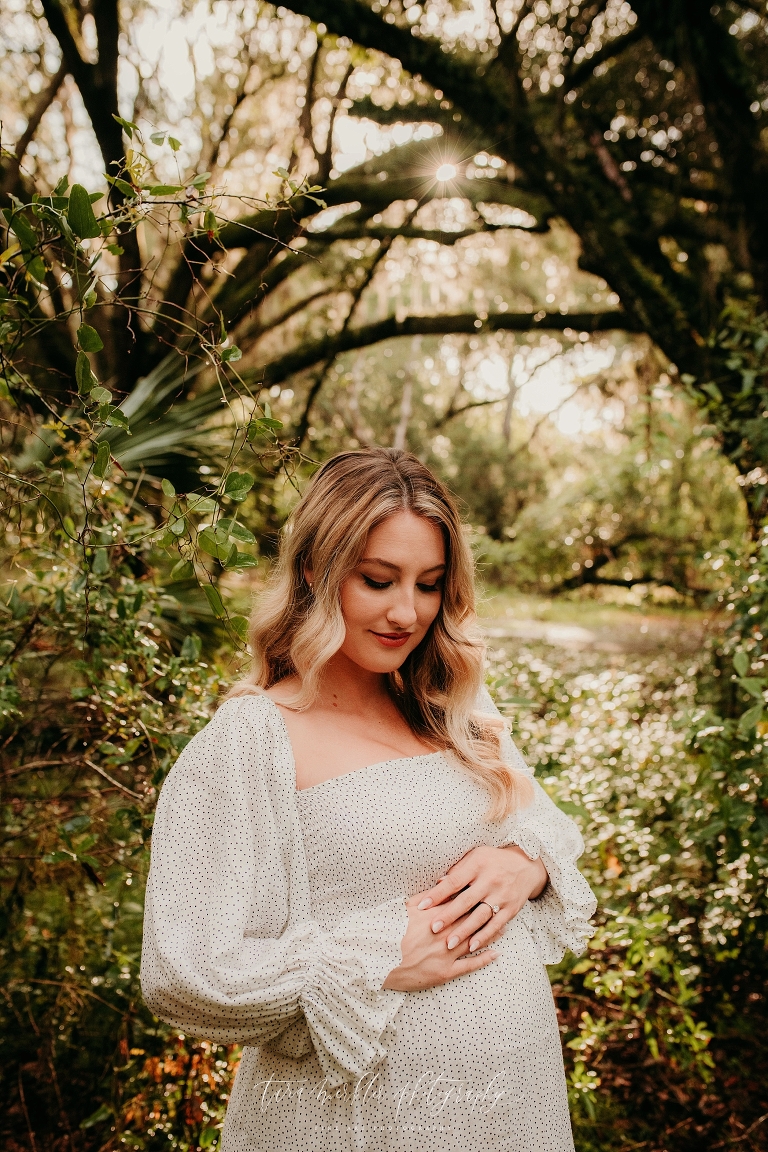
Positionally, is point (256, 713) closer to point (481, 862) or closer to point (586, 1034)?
point (481, 862)

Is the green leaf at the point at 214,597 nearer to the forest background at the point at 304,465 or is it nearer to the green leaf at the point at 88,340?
the forest background at the point at 304,465

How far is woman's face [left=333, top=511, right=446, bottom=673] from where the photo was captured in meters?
1.77

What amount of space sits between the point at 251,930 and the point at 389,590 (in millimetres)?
736

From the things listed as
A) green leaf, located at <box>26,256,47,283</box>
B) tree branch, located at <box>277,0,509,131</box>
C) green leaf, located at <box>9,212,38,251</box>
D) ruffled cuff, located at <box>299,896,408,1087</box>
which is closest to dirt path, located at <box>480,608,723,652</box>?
tree branch, located at <box>277,0,509,131</box>

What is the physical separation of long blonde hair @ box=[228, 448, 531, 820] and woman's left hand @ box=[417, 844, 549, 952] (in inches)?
4.3

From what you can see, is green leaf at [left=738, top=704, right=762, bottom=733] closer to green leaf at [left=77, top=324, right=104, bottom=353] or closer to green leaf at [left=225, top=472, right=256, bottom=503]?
green leaf at [left=225, top=472, right=256, bottom=503]

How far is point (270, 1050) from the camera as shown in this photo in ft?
5.15

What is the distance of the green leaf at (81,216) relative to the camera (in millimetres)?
1348

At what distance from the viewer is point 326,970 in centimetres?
141

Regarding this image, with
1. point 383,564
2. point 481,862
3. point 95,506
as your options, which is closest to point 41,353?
point 95,506

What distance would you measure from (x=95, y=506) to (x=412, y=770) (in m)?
1.22

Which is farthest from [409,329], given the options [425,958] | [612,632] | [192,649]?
[612,632]

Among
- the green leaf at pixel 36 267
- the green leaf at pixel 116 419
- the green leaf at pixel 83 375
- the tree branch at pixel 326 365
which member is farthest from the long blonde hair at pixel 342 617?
the tree branch at pixel 326 365

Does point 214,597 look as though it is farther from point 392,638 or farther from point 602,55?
point 602,55
